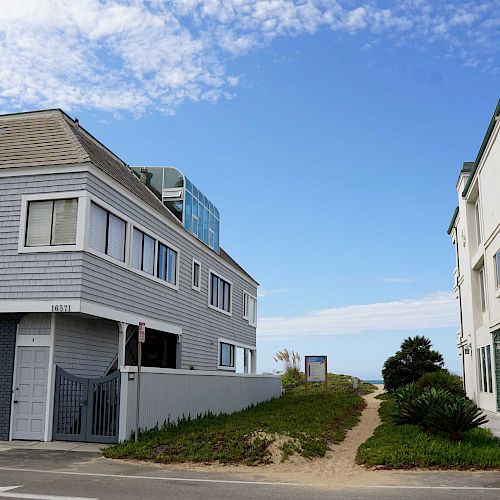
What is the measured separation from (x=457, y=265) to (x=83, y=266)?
27471 millimetres

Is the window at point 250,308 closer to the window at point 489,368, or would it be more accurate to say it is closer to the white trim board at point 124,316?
the white trim board at point 124,316

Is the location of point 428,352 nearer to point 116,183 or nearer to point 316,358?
point 316,358

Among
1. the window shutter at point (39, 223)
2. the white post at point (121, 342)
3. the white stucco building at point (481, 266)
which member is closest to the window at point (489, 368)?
the white stucco building at point (481, 266)

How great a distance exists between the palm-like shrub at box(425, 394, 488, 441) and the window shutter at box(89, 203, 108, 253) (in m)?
8.85

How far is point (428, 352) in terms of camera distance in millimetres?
32531

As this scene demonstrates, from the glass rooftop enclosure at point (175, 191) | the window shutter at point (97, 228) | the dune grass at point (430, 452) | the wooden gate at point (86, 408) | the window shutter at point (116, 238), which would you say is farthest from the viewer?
the glass rooftop enclosure at point (175, 191)

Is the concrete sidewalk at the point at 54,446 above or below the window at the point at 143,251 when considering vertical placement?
below

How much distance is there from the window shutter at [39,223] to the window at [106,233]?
104cm

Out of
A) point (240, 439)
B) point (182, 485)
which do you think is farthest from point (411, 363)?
point (182, 485)

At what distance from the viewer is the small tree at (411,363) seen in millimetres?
31969

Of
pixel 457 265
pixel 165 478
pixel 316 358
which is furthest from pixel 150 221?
pixel 457 265

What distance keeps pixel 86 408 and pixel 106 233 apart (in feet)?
14.7

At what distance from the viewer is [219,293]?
28219mm

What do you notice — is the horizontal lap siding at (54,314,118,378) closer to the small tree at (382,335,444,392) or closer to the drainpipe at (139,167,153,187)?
the drainpipe at (139,167,153,187)
